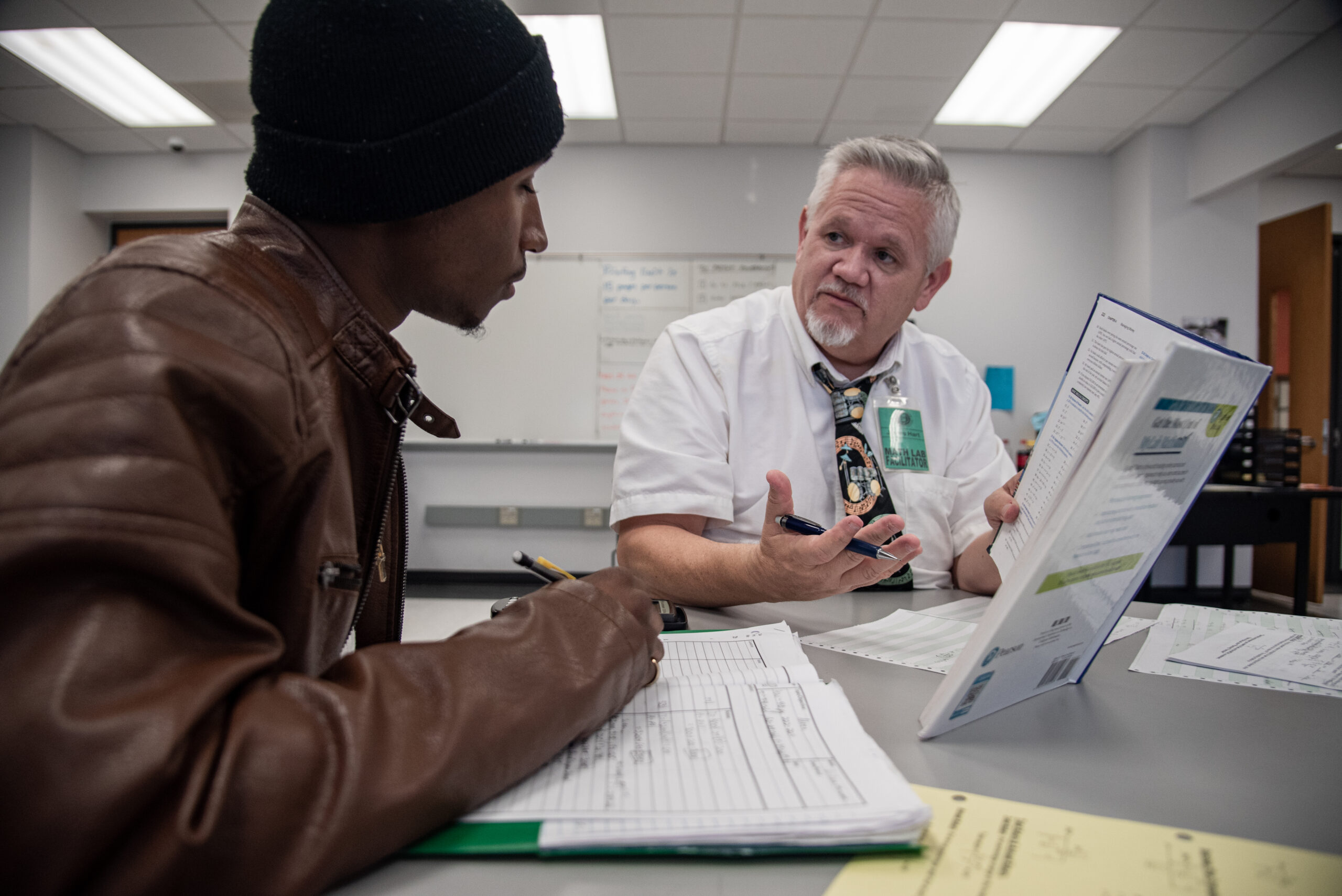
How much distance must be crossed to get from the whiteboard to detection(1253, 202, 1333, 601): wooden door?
10.6 feet

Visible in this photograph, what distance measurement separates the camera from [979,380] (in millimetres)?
1640

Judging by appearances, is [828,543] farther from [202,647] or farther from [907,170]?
[907,170]

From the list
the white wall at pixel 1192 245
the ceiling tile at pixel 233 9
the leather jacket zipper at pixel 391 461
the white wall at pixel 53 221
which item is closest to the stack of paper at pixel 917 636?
the leather jacket zipper at pixel 391 461

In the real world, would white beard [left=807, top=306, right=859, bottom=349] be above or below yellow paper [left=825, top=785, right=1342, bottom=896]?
above

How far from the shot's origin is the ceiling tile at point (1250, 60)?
3326 mm

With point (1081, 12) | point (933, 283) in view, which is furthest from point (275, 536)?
point (1081, 12)

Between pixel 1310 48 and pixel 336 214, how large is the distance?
15.4 feet

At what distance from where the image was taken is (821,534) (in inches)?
33.6

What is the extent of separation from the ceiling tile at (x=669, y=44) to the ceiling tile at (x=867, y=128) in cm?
93

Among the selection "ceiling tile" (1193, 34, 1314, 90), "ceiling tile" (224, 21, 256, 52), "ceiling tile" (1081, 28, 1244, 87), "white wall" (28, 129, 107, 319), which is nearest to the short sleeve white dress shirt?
"ceiling tile" (1081, 28, 1244, 87)

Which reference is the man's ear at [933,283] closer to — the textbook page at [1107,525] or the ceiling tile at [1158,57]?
the textbook page at [1107,525]

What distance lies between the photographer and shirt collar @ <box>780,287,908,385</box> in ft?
4.80

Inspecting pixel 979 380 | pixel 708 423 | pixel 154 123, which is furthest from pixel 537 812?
pixel 154 123

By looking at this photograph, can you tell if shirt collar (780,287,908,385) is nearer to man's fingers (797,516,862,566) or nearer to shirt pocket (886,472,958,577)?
shirt pocket (886,472,958,577)
